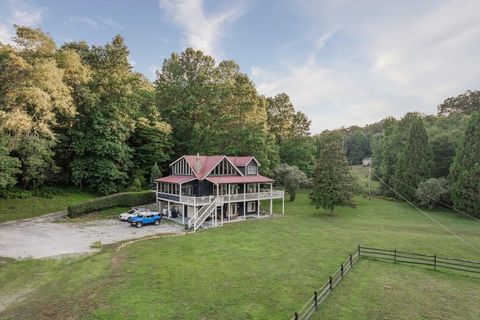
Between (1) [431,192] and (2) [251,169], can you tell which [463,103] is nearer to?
(1) [431,192]

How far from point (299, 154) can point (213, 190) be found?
23.9m

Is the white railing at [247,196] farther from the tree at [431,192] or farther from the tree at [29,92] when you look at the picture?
the tree at [431,192]

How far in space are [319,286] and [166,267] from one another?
7.49m

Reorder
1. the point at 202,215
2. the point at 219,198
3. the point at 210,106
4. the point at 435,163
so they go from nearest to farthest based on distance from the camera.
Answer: the point at 202,215
the point at 219,198
the point at 435,163
the point at 210,106

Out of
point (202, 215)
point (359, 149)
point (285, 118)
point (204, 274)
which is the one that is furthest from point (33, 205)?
point (359, 149)

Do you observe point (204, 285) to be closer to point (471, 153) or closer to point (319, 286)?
point (319, 286)

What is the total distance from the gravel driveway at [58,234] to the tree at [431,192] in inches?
1218

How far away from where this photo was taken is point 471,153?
3472 centimetres

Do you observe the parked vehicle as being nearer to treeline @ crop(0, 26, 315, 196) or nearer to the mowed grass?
treeline @ crop(0, 26, 315, 196)

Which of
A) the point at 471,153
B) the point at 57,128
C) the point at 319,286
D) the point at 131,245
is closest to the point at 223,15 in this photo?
the point at 131,245

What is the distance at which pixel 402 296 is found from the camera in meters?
12.2

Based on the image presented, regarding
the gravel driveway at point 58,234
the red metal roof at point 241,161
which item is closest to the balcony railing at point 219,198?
the gravel driveway at point 58,234

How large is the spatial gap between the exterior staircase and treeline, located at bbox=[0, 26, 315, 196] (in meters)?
12.4

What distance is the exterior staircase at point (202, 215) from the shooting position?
2549cm
